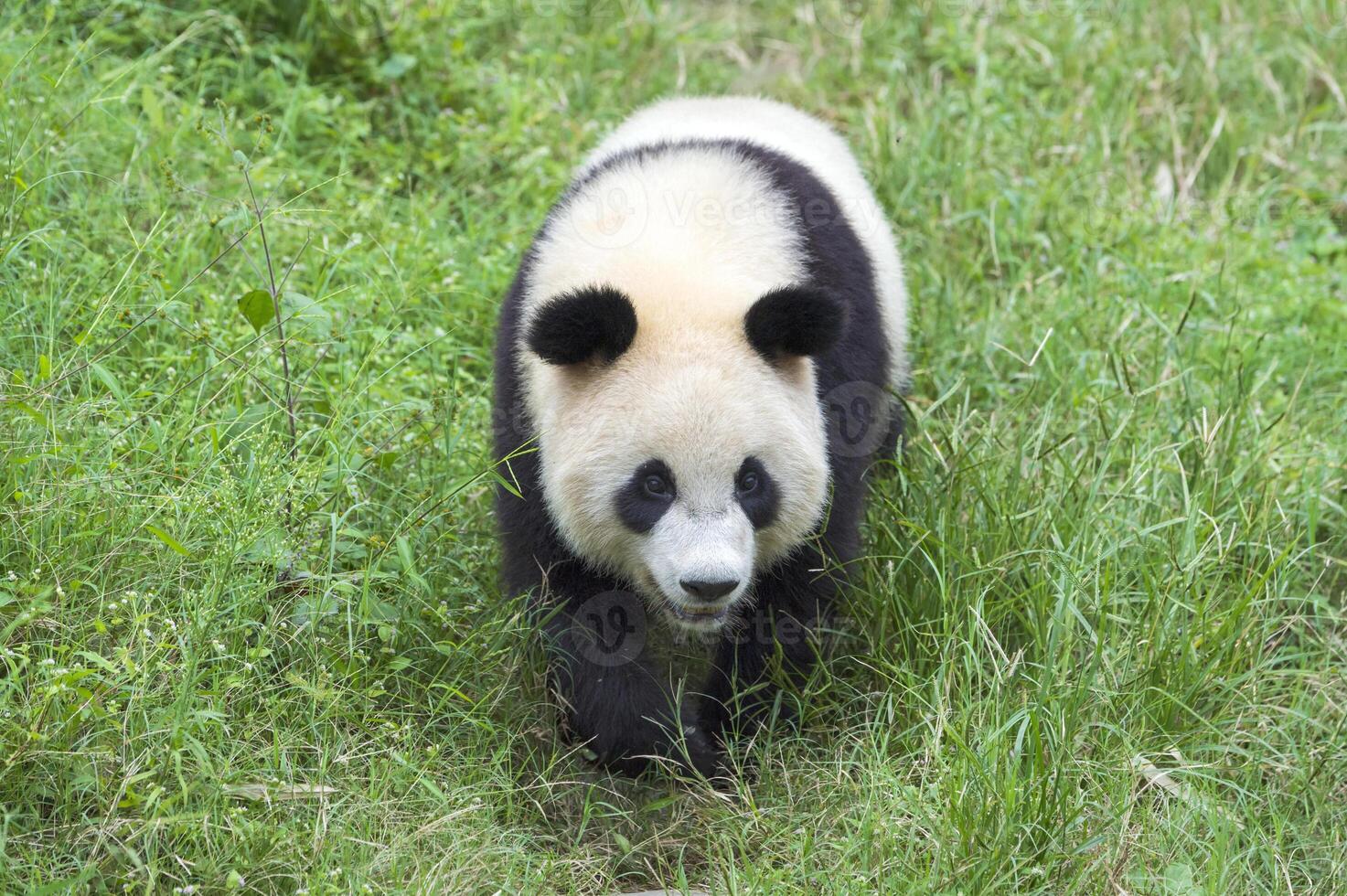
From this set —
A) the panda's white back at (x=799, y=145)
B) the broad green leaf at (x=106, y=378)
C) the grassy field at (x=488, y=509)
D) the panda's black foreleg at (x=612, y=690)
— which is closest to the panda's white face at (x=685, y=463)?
the panda's black foreleg at (x=612, y=690)

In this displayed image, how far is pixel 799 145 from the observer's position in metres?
5.64

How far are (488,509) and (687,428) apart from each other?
1535 mm

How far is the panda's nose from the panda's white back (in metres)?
1.76

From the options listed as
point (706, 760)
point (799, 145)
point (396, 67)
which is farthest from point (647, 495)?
point (396, 67)

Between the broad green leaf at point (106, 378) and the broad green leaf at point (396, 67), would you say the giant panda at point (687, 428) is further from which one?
the broad green leaf at point (396, 67)

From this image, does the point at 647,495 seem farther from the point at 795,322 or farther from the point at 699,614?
the point at 795,322

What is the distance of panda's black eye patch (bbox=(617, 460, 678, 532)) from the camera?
4055mm

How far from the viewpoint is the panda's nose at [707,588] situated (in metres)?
3.93

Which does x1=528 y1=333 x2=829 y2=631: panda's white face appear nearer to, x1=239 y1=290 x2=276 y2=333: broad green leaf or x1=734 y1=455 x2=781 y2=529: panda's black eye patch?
x1=734 y1=455 x2=781 y2=529: panda's black eye patch

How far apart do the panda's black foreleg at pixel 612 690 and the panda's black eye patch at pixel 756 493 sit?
0.68 meters

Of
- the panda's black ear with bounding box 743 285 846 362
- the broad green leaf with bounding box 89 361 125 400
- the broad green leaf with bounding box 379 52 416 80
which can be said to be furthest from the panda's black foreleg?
the broad green leaf with bounding box 379 52 416 80

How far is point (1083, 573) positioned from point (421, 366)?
2877 millimetres

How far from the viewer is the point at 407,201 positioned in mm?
6957

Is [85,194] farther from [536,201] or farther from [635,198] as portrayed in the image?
[635,198]
